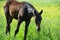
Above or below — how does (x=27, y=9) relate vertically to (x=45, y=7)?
above

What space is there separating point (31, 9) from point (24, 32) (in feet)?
3.53

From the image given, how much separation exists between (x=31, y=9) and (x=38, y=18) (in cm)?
57

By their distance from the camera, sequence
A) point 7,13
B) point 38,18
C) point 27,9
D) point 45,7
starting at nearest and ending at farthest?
point 38,18, point 27,9, point 7,13, point 45,7

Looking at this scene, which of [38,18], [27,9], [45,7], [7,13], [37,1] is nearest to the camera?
[38,18]

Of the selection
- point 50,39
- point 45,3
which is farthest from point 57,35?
point 45,3

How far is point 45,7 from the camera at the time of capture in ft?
80.5

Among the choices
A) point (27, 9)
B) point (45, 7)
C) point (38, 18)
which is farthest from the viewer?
point (45, 7)

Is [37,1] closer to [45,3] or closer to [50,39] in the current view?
[45,3]

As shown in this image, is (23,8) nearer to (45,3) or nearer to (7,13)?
(7,13)

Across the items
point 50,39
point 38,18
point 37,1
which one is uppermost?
point 38,18

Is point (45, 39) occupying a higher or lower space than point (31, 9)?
lower

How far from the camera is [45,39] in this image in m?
9.45

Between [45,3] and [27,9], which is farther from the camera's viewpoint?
[45,3]

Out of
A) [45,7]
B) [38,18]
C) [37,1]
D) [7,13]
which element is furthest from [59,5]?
[38,18]
